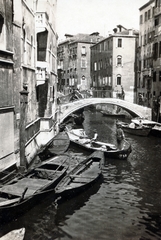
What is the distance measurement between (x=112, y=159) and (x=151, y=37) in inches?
725

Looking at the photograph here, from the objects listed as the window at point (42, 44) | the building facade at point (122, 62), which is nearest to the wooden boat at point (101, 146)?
the window at point (42, 44)

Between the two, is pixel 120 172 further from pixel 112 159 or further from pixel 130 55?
pixel 130 55

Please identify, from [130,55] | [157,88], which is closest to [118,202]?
[157,88]

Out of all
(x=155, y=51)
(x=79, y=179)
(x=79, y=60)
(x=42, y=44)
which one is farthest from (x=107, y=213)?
(x=79, y=60)

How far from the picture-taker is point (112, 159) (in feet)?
50.1

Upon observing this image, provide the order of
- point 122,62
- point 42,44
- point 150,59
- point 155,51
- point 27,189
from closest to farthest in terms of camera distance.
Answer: point 27,189, point 42,44, point 155,51, point 150,59, point 122,62

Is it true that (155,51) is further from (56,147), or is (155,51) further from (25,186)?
(25,186)

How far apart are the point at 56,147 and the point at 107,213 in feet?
21.0

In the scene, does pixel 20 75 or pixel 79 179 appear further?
pixel 20 75

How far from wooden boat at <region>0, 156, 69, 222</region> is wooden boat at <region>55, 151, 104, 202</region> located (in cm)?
28

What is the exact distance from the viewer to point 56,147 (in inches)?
595

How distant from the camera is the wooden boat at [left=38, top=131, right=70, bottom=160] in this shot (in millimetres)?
13869

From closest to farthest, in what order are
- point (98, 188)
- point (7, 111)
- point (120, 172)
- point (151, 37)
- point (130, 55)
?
point (7, 111) < point (98, 188) < point (120, 172) < point (151, 37) < point (130, 55)

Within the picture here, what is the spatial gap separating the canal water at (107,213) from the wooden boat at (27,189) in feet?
1.13
